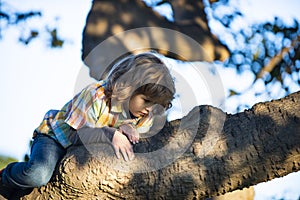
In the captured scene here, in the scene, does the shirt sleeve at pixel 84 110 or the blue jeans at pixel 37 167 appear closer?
the blue jeans at pixel 37 167

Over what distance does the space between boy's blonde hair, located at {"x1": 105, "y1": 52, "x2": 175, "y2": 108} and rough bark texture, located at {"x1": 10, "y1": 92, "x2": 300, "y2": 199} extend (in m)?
0.36

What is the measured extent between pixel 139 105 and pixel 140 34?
5.73 ft

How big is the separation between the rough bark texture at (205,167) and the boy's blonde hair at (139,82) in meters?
0.36

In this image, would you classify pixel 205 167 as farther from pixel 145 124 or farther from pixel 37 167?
pixel 37 167

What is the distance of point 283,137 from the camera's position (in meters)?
2.00

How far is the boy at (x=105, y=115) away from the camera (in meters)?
2.15

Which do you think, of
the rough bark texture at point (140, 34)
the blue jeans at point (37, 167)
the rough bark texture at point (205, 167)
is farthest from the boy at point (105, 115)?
the rough bark texture at point (140, 34)

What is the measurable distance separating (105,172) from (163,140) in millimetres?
287

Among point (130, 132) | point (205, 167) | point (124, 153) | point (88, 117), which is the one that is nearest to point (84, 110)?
point (88, 117)

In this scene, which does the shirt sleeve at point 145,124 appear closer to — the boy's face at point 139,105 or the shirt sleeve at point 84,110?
the boy's face at point 139,105

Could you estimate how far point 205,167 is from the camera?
6.56ft

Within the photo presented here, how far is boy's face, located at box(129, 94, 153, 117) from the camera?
7.77 feet

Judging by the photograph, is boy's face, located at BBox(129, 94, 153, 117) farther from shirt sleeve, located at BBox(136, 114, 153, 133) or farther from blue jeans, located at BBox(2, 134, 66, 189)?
blue jeans, located at BBox(2, 134, 66, 189)

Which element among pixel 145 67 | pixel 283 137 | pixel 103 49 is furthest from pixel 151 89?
pixel 103 49
